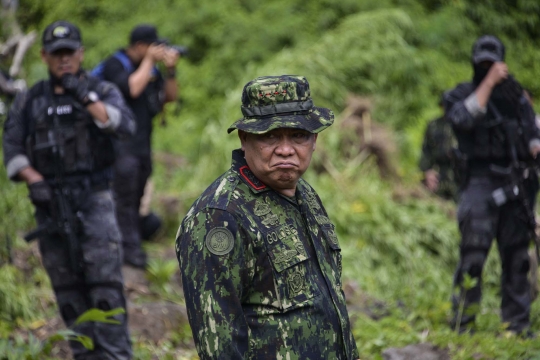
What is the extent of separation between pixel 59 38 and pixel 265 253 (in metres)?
2.81

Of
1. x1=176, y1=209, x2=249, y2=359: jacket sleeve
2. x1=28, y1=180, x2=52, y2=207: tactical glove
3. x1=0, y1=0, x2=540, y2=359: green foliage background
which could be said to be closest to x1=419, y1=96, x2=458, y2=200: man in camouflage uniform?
x1=0, y1=0, x2=540, y2=359: green foliage background

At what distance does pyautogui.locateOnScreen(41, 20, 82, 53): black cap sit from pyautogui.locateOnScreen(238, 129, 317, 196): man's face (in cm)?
252

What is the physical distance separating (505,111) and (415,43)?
731 centimetres

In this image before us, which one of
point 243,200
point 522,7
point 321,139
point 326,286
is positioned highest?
point 522,7

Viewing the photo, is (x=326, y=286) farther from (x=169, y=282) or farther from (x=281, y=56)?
(x=281, y=56)

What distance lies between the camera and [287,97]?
8.42 feet

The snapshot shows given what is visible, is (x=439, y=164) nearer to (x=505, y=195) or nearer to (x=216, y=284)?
(x=505, y=195)

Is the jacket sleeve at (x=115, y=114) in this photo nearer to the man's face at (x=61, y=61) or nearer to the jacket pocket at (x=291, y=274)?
the man's face at (x=61, y=61)

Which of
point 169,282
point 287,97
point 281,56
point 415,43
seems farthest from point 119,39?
point 287,97

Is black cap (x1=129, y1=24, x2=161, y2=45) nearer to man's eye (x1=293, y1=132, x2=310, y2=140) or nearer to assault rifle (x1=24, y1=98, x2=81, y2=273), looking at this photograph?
assault rifle (x1=24, y1=98, x2=81, y2=273)

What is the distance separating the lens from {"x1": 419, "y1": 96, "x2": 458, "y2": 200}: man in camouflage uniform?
24.6ft

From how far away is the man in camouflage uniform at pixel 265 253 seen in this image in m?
2.39

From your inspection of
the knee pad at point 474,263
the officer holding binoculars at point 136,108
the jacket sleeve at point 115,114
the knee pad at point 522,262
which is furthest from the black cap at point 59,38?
the knee pad at point 522,262

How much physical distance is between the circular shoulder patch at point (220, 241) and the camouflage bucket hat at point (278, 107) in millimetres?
347
